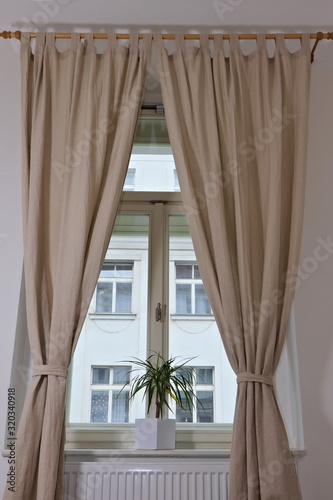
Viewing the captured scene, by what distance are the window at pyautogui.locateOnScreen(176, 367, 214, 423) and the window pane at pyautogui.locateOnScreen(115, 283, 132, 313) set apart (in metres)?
0.44

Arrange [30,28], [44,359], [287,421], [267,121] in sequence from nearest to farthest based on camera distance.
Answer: [44,359], [287,421], [267,121], [30,28]

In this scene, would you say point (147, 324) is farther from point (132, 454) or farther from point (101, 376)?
point (132, 454)

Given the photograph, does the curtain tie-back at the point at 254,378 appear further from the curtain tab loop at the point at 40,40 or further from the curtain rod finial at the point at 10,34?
the curtain rod finial at the point at 10,34

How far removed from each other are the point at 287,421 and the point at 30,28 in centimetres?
232

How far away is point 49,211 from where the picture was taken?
8.19 ft

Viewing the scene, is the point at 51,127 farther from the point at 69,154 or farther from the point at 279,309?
the point at 279,309

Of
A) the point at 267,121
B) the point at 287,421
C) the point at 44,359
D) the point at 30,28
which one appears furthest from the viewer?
the point at 30,28

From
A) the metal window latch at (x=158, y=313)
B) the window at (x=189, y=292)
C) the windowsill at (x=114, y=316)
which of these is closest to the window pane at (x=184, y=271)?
Answer: the window at (x=189, y=292)

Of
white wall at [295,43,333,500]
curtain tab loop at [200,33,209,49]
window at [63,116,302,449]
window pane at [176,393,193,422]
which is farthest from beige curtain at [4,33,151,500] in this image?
white wall at [295,43,333,500]

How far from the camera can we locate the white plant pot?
2359 mm

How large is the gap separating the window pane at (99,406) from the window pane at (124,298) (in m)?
0.41

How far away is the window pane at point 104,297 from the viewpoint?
2730mm

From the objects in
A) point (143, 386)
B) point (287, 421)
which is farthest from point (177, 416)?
point (287, 421)

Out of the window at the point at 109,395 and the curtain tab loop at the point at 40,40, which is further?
the curtain tab loop at the point at 40,40
